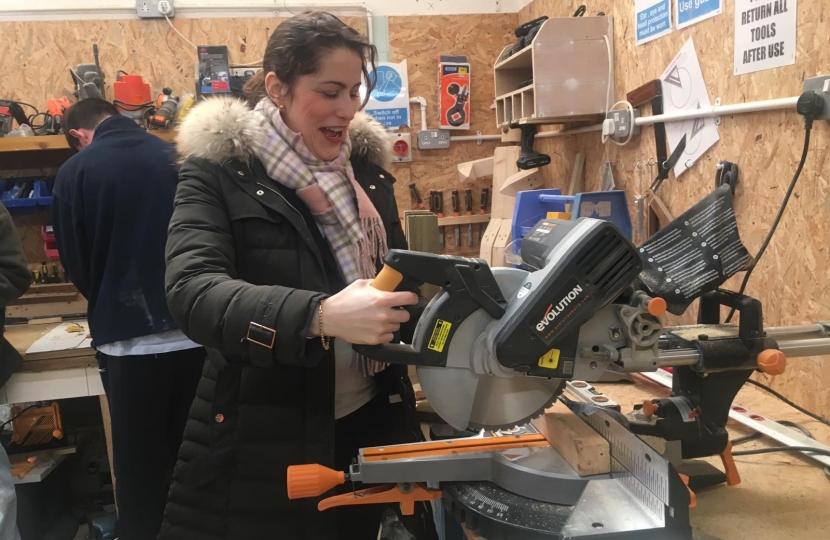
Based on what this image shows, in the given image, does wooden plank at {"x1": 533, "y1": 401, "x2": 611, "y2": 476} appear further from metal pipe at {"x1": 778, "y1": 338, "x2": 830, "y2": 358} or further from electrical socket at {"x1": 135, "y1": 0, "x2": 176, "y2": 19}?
electrical socket at {"x1": 135, "y1": 0, "x2": 176, "y2": 19}

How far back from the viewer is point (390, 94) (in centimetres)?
338

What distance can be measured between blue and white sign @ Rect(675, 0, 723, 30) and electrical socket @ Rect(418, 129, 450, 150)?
168cm

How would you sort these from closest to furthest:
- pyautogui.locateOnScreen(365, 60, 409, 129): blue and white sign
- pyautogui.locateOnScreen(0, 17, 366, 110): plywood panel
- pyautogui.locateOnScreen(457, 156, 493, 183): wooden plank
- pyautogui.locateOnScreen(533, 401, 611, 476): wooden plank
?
pyautogui.locateOnScreen(533, 401, 611, 476): wooden plank < pyautogui.locateOnScreen(0, 17, 366, 110): plywood panel < pyautogui.locateOnScreen(457, 156, 493, 183): wooden plank < pyautogui.locateOnScreen(365, 60, 409, 129): blue and white sign

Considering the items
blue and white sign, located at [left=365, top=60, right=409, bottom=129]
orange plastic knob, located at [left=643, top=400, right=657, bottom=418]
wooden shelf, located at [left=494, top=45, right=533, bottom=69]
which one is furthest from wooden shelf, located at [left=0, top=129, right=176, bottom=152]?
orange plastic knob, located at [left=643, top=400, right=657, bottom=418]

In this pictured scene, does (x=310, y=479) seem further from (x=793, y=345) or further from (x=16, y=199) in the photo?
(x=16, y=199)

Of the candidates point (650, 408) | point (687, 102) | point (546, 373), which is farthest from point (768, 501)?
point (687, 102)

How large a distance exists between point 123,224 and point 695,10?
1896 mm

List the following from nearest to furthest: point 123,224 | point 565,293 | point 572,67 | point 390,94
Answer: point 565,293 → point 123,224 → point 572,67 → point 390,94

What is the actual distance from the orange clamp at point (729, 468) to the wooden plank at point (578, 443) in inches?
10.3

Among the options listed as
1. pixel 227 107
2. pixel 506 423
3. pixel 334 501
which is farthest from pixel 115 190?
pixel 506 423

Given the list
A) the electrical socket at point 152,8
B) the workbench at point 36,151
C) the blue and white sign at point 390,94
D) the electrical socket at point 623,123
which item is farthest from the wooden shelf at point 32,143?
the electrical socket at point 623,123

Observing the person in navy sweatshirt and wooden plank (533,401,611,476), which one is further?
the person in navy sweatshirt

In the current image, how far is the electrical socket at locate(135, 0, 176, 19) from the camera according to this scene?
10.1 feet

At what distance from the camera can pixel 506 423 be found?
0.97 m
